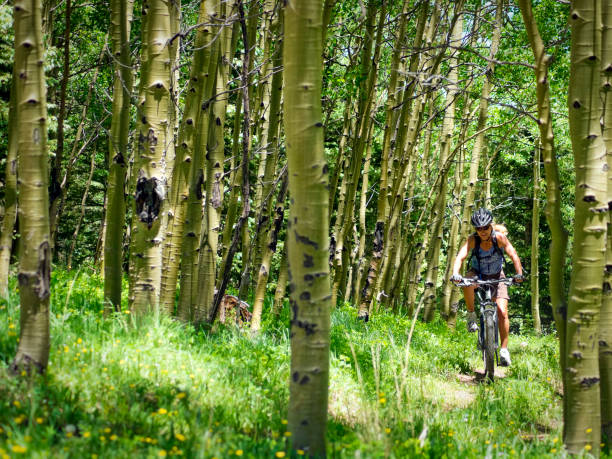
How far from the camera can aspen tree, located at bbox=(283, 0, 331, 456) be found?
3068mm

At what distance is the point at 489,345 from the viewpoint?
6.85m

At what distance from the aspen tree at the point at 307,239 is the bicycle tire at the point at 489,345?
14.3ft

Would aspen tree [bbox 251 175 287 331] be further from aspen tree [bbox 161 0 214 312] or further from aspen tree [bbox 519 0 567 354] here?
aspen tree [bbox 519 0 567 354]

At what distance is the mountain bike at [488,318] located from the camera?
6.84 metres

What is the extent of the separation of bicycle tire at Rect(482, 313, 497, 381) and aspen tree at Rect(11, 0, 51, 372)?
537cm

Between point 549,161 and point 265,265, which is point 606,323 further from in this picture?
point 265,265

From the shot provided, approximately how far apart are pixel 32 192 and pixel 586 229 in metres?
3.94

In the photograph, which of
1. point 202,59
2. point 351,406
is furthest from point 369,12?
point 351,406

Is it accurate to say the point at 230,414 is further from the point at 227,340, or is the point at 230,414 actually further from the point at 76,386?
the point at 227,340

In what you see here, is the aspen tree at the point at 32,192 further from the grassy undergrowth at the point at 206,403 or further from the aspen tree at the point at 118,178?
the aspen tree at the point at 118,178

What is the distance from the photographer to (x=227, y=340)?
5637 mm

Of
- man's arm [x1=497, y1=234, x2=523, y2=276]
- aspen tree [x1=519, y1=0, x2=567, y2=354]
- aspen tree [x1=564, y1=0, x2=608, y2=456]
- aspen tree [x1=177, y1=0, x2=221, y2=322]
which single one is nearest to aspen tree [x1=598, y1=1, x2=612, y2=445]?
aspen tree [x1=564, y1=0, x2=608, y2=456]

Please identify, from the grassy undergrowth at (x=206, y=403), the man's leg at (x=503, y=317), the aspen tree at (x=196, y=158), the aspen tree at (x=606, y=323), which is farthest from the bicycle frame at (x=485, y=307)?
the aspen tree at (x=196, y=158)

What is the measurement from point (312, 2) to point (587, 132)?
2.41 metres
